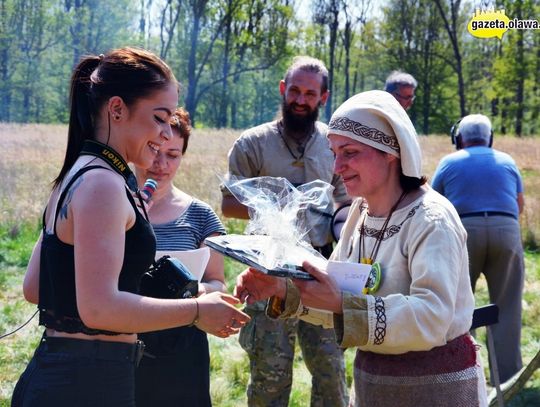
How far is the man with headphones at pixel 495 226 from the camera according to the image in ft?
16.2

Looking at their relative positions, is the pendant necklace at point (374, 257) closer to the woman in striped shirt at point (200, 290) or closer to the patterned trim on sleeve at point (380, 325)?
the patterned trim on sleeve at point (380, 325)

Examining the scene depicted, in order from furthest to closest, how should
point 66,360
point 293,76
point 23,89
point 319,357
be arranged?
1. point 23,89
2. point 293,76
3. point 319,357
4. point 66,360

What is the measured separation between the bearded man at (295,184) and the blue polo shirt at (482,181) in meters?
1.62

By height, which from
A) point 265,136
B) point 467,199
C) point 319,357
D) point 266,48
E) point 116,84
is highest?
point 266,48

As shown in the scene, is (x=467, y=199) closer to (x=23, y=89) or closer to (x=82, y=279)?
(x=82, y=279)

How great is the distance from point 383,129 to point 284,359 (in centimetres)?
185

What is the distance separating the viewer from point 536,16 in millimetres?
28828

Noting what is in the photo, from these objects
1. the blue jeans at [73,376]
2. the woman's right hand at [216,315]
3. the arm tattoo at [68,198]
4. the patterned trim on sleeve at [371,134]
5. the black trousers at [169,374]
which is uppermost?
the patterned trim on sleeve at [371,134]

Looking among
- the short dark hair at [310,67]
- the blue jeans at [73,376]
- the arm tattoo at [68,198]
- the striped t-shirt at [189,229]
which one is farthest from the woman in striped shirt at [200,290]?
the short dark hair at [310,67]

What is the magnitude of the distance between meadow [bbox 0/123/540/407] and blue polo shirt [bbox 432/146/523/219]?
51.1 inches

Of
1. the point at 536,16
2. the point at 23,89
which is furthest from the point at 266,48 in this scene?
the point at 23,89

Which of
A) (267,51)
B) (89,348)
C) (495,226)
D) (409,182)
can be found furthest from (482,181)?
(267,51)

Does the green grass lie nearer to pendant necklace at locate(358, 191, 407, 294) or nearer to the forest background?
pendant necklace at locate(358, 191, 407, 294)

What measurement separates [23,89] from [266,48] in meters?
17.8
